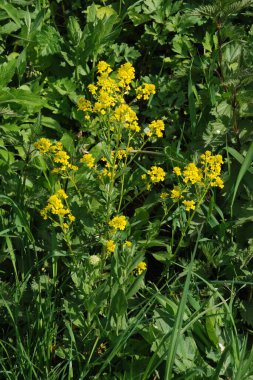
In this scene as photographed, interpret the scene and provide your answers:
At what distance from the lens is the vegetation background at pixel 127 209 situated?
261 cm

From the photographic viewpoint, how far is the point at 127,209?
3.42m

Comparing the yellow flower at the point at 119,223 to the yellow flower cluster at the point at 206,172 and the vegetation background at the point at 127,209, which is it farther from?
the yellow flower cluster at the point at 206,172

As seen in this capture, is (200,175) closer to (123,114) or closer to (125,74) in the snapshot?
(123,114)

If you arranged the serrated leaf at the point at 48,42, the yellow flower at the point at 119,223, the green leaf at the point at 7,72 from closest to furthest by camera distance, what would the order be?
the yellow flower at the point at 119,223
the green leaf at the point at 7,72
the serrated leaf at the point at 48,42

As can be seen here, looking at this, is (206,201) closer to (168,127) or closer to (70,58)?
(168,127)

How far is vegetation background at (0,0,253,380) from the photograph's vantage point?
8.55ft

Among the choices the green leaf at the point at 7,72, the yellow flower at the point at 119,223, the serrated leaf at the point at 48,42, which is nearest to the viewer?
the yellow flower at the point at 119,223

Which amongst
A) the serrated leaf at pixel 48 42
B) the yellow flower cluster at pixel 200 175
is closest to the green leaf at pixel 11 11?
the serrated leaf at pixel 48 42

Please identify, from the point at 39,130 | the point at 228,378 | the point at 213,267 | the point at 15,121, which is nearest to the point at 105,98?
the point at 39,130

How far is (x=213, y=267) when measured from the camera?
3.05m

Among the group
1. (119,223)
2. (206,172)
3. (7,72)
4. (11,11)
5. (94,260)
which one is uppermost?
(11,11)

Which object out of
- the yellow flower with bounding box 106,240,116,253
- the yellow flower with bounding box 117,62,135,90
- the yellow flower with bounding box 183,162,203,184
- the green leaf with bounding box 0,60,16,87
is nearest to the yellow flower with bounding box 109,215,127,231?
the yellow flower with bounding box 106,240,116,253

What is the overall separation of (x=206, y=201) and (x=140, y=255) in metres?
0.65

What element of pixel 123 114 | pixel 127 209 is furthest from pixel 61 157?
pixel 127 209
